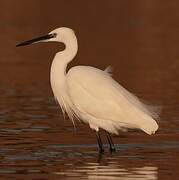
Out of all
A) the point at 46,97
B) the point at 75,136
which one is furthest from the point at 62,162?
the point at 46,97

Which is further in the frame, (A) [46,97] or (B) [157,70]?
(B) [157,70]

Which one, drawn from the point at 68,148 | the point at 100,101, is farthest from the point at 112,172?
the point at 100,101

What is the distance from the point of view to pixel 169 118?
49.4 ft

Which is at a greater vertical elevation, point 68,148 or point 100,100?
point 100,100

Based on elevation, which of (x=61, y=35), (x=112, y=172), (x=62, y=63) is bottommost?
(x=112, y=172)

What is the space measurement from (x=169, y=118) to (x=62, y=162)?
11.5ft

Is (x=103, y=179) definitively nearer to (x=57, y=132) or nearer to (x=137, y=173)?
(x=137, y=173)

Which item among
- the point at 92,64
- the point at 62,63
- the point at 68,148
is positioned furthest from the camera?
Answer: the point at 92,64

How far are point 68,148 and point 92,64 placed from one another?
9.24 metres

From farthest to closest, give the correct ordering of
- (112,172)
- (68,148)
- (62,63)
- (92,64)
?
1. (92,64)
2. (62,63)
3. (68,148)
4. (112,172)

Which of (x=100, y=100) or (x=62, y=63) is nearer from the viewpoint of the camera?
(x=100, y=100)

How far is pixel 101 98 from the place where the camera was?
42.6ft

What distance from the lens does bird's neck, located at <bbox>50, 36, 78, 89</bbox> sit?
13453 mm

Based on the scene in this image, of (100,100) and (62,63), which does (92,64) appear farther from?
(100,100)
